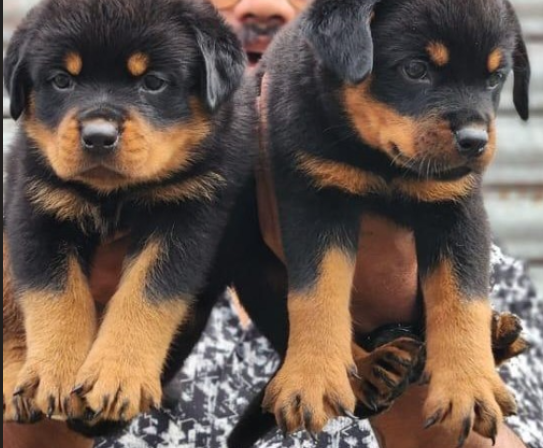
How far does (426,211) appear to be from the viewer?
2.84m

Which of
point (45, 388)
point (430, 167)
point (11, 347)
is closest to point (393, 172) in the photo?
point (430, 167)

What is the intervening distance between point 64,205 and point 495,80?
94 cm

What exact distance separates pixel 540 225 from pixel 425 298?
2552 millimetres

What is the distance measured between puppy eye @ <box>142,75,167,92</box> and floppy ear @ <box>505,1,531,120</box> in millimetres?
750

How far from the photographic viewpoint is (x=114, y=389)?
2.59 meters

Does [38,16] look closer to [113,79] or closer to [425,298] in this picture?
[113,79]

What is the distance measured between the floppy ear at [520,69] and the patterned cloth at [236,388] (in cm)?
62

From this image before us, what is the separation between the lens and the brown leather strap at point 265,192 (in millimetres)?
2947

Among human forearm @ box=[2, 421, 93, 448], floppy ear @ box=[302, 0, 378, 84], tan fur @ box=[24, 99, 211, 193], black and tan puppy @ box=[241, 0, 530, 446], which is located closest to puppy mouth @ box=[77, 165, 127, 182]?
tan fur @ box=[24, 99, 211, 193]

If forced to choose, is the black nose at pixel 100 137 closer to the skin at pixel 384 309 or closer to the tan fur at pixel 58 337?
the tan fur at pixel 58 337

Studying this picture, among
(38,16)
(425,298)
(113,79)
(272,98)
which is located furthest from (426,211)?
(38,16)

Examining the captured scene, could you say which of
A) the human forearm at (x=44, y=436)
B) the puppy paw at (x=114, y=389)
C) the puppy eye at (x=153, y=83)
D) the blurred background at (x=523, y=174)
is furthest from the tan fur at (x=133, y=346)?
the blurred background at (x=523, y=174)

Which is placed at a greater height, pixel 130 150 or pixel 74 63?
pixel 74 63

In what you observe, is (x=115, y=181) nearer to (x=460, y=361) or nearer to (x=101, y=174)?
(x=101, y=174)
